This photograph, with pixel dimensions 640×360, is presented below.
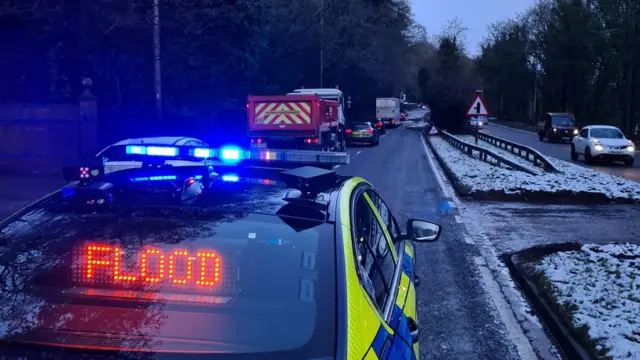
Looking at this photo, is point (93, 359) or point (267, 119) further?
point (267, 119)

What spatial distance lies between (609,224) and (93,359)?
36.6 ft

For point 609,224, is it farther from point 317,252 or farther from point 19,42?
point 19,42

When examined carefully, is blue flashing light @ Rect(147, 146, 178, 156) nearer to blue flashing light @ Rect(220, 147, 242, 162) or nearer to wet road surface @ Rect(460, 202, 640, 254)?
blue flashing light @ Rect(220, 147, 242, 162)

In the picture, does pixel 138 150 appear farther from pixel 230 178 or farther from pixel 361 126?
pixel 361 126

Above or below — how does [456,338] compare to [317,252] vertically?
below

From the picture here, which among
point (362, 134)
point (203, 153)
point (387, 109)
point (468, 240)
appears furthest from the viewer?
point (387, 109)

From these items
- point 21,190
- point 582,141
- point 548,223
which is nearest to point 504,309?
point 548,223

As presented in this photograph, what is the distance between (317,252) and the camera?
288 centimetres

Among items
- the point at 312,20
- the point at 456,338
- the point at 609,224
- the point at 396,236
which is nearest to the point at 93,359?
the point at 396,236

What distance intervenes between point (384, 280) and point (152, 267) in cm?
116

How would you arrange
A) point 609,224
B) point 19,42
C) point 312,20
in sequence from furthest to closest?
point 312,20
point 19,42
point 609,224

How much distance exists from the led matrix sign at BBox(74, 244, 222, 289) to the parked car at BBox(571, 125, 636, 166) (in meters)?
27.0

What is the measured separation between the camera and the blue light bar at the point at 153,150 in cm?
420

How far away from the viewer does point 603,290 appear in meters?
6.83
